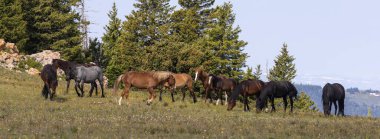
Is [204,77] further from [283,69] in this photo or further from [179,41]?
[283,69]

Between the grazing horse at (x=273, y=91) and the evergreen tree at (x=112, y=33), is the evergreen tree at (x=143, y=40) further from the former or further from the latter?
the grazing horse at (x=273, y=91)

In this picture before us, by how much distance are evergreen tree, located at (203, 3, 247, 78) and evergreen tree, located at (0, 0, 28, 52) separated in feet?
67.1

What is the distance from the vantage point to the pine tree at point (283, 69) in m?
82.0

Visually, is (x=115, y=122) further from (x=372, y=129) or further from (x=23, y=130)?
(x=372, y=129)

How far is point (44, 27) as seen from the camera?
196 feet

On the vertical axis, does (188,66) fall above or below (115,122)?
above

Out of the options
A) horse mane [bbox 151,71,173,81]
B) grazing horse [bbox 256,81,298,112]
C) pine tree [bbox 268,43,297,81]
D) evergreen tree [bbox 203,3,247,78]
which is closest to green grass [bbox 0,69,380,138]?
horse mane [bbox 151,71,173,81]

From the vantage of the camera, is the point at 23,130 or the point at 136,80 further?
the point at 136,80

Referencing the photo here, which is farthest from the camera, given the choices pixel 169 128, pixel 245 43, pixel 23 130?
pixel 245 43

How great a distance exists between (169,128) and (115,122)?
259cm

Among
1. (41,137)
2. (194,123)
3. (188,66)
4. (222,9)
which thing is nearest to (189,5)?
(222,9)

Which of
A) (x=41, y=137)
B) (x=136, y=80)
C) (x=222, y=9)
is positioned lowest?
(x=41, y=137)

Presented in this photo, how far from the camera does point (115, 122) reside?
20.4 metres

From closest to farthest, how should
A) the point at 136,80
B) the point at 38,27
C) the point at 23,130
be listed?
the point at 23,130 < the point at 136,80 < the point at 38,27
